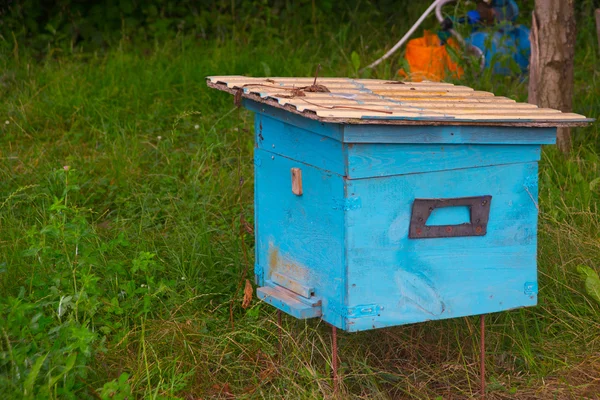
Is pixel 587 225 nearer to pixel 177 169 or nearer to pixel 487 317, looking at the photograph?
pixel 487 317

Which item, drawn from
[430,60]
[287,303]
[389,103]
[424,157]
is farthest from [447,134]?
[430,60]

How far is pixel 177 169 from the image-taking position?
5184mm

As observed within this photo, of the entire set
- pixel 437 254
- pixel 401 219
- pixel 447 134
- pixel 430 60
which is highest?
pixel 447 134

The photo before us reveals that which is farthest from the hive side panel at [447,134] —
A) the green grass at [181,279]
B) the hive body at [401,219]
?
the green grass at [181,279]

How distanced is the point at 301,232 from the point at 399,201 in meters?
0.42

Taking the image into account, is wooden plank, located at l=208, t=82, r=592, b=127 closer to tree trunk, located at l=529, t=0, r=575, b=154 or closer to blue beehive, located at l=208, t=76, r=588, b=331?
blue beehive, located at l=208, t=76, r=588, b=331

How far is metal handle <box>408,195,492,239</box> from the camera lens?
302 cm

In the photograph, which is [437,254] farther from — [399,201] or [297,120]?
[297,120]

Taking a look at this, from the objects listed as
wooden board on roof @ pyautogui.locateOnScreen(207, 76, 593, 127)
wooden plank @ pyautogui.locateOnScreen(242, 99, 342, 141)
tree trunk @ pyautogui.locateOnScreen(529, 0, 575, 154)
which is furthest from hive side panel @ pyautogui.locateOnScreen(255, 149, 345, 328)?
tree trunk @ pyautogui.locateOnScreen(529, 0, 575, 154)

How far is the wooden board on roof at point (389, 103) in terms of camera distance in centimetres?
286

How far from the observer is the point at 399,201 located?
2988 mm

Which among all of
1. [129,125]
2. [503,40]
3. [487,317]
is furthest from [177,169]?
[503,40]

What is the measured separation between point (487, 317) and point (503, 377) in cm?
34

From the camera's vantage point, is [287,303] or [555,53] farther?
[555,53]
